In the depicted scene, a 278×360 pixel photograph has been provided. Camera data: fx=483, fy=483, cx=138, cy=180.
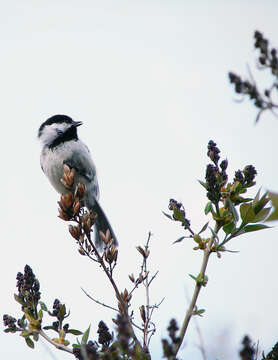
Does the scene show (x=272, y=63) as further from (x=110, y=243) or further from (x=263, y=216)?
(x=110, y=243)

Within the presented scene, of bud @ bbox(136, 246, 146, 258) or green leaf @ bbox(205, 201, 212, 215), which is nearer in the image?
green leaf @ bbox(205, 201, 212, 215)

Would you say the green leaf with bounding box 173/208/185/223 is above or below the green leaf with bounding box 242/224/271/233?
above

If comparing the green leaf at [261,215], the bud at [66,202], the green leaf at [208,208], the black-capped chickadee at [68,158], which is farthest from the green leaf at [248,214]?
the black-capped chickadee at [68,158]

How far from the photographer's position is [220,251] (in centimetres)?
203

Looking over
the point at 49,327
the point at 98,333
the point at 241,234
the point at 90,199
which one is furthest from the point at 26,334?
the point at 90,199

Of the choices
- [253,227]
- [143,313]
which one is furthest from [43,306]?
[253,227]

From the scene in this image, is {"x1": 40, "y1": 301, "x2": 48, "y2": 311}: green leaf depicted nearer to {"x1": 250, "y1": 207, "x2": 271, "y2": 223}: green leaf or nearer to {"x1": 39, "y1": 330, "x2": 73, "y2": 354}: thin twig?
{"x1": 39, "y1": 330, "x2": 73, "y2": 354}: thin twig

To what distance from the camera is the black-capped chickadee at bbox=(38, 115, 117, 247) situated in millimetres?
5633

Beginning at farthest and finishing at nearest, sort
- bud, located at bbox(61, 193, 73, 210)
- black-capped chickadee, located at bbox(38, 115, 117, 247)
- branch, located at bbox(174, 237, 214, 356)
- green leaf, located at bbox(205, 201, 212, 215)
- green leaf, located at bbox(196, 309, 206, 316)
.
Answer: black-capped chickadee, located at bbox(38, 115, 117, 247) < bud, located at bbox(61, 193, 73, 210) < green leaf, located at bbox(205, 201, 212, 215) < green leaf, located at bbox(196, 309, 206, 316) < branch, located at bbox(174, 237, 214, 356)

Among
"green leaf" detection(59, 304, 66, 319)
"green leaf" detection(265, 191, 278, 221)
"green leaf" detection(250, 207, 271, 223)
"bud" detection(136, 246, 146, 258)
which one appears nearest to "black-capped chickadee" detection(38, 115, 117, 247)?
"bud" detection(136, 246, 146, 258)

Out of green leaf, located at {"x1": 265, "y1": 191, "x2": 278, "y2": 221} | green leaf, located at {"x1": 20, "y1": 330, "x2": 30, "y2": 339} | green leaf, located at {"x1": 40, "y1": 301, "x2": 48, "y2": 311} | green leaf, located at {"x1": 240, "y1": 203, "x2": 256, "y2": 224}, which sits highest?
green leaf, located at {"x1": 265, "y1": 191, "x2": 278, "y2": 221}

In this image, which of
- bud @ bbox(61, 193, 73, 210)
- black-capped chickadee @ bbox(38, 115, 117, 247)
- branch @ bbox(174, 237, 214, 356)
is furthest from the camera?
black-capped chickadee @ bbox(38, 115, 117, 247)

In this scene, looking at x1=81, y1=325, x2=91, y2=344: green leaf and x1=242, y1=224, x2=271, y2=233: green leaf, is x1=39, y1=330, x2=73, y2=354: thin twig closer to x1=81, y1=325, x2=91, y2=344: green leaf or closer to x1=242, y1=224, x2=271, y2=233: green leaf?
x1=81, y1=325, x2=91, y2=344: green leaf

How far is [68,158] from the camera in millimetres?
5637
